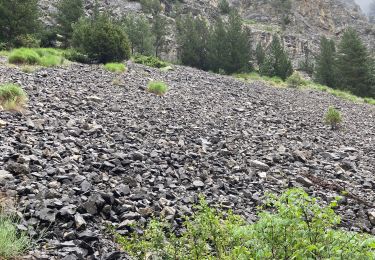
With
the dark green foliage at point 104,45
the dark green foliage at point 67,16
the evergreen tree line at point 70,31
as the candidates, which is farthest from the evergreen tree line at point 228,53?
the dark green foliage at point 104,45

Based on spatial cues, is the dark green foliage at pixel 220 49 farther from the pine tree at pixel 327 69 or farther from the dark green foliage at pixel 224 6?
the dark green foliage at pixel 224 6

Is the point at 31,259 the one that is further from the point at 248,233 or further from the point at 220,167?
the point at 220,167

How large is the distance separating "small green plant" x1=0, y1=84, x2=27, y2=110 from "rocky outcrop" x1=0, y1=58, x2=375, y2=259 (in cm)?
33

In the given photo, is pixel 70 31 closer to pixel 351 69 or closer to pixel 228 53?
pixel 228 53

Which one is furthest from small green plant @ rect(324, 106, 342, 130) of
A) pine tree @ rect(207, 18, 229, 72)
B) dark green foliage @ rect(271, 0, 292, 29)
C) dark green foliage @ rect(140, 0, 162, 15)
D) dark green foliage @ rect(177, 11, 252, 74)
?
dark green foliage @ rect(271, 0, 292, 29)

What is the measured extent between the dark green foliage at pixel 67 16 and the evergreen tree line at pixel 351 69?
39.6 m

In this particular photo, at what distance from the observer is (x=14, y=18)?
3512 cm

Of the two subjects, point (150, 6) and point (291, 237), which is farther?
point (150, 6)

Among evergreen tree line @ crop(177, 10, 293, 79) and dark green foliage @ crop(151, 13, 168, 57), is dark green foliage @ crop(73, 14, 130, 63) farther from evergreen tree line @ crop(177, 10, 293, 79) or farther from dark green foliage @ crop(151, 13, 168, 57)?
dark green foliage @ crop(151, 13, 168, 57)

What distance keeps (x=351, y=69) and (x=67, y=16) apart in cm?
4293

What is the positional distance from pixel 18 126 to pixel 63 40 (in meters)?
42.7

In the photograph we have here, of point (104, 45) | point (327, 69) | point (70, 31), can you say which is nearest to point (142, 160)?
point (104, 45)

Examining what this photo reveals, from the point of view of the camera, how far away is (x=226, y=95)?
17.6m

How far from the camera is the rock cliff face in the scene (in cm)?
8912
